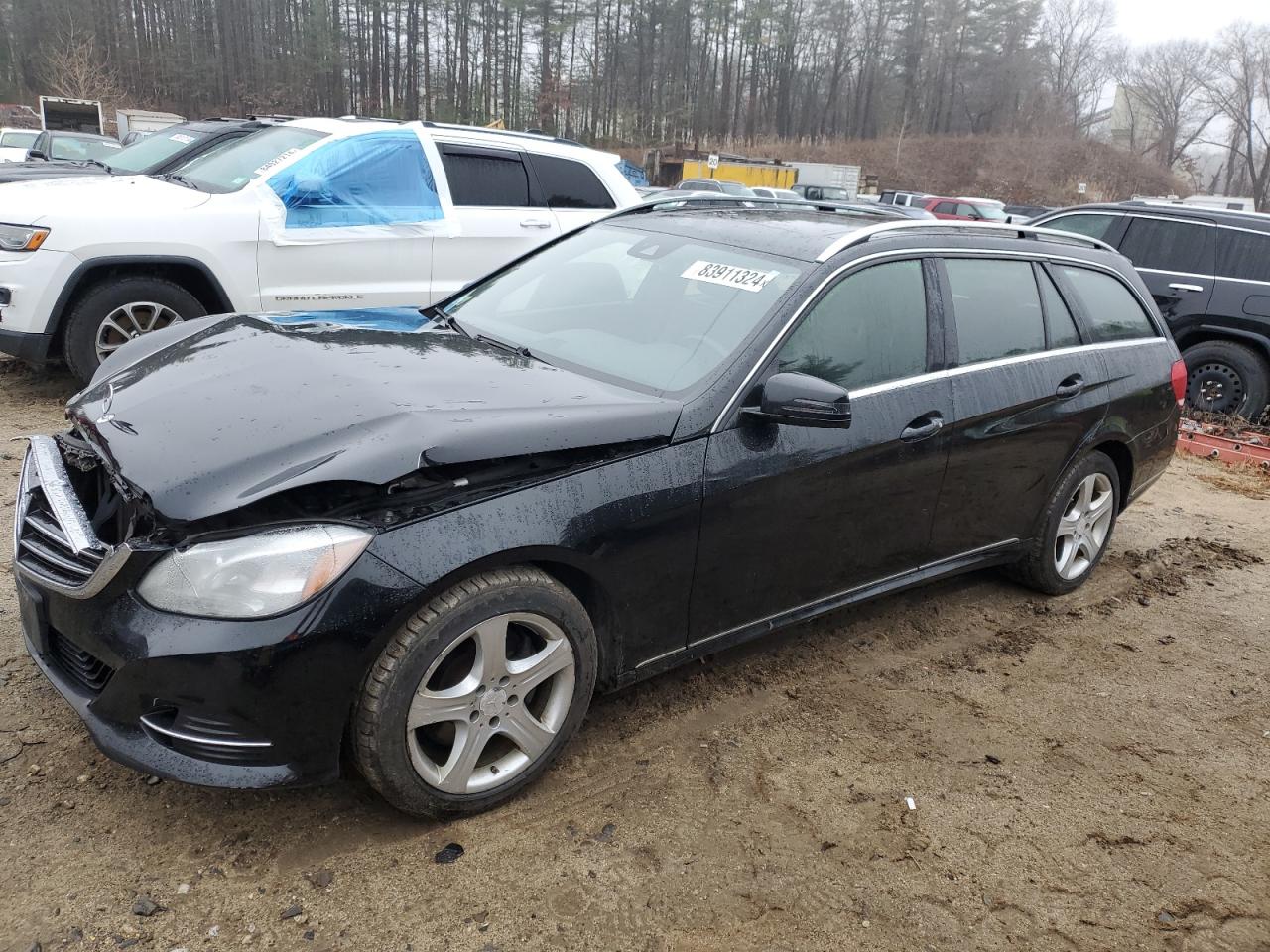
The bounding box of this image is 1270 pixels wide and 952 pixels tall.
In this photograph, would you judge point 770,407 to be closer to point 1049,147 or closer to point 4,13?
point 4,13

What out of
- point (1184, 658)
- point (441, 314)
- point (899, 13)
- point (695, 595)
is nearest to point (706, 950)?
point (695, 595)

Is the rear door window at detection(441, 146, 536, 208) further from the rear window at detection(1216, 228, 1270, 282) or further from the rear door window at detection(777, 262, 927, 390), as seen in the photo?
the rear window at detection(1216, 228, 1270, 282)

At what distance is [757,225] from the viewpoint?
3.71 metres

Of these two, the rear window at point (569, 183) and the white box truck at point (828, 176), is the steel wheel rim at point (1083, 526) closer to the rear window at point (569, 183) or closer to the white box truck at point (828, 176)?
the rear window at point (569, 183)

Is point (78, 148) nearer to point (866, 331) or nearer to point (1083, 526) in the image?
point (866, 331)

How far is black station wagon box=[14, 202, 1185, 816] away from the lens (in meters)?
2.28

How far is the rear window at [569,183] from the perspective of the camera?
289 inches

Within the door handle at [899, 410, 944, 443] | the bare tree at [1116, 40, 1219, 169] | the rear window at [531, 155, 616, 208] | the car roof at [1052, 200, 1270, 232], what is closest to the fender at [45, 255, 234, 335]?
the rear window at [531, 155, 616, 208]

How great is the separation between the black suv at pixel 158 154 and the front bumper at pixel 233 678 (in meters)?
5.95

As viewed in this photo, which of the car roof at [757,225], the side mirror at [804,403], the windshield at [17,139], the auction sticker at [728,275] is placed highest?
the windshield at [17,139]

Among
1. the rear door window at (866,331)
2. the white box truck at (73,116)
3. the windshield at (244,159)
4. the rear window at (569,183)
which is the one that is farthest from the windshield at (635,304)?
the white box truck at (73,116)

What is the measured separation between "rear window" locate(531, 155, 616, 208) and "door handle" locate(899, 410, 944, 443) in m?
4.61

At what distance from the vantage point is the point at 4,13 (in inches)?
2078

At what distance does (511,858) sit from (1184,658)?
3256 mm
